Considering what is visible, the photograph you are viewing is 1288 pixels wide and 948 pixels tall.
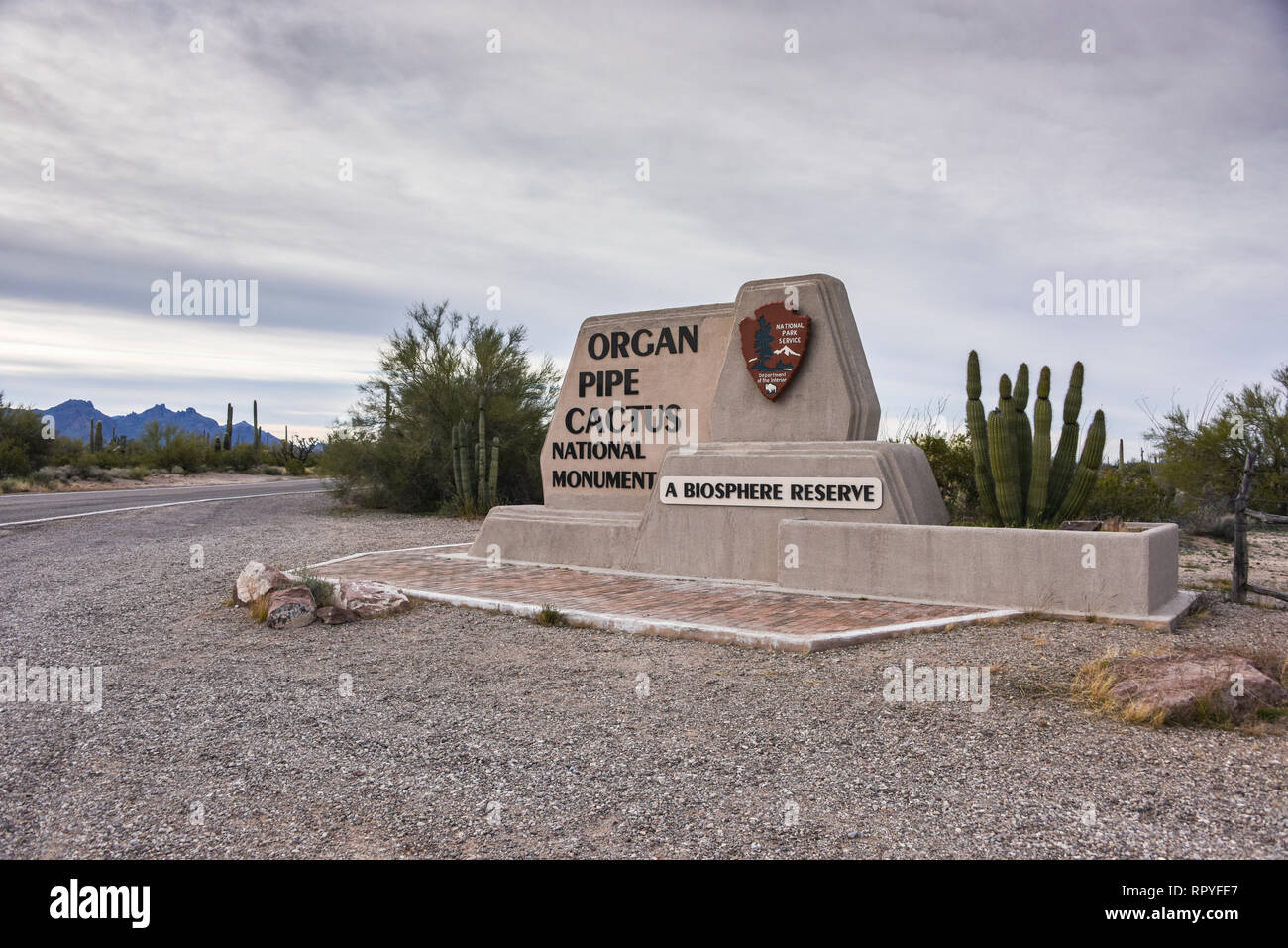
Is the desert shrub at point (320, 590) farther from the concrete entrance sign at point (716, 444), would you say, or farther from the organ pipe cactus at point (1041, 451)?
the organ pipe cactus at point (1041, 451)

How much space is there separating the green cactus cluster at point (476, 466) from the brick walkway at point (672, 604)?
28.2 ft

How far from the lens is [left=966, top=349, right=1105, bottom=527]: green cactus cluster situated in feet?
31.2

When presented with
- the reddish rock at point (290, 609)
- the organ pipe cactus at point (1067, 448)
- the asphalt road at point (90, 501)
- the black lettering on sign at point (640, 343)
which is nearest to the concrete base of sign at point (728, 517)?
the organ pipe cactus at point (1067, 448)

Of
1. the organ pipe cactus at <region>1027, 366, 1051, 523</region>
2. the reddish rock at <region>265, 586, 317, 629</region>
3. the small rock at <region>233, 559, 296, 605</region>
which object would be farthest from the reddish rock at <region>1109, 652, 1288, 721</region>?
the small rock at <region>233, 559, 296, 605</region>

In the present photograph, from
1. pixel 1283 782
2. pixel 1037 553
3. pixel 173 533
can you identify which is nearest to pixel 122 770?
pixel 1283 782

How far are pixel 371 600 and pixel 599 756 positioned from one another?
4.60m

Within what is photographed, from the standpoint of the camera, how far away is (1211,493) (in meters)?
19.3

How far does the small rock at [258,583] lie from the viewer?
8.65 m

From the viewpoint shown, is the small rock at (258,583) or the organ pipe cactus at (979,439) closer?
the small rock at (258,583)

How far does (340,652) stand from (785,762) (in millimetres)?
4027

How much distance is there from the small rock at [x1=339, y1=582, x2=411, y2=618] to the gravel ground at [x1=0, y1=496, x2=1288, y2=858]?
640 millimetres

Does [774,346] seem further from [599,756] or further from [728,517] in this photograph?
[599,756]

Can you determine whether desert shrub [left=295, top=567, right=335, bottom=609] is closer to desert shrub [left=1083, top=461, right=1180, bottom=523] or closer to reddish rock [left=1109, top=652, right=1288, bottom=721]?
reddish rock [left=1109, top=652, right=1288, bottom=721]

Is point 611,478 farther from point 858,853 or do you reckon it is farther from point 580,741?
point 858,853
